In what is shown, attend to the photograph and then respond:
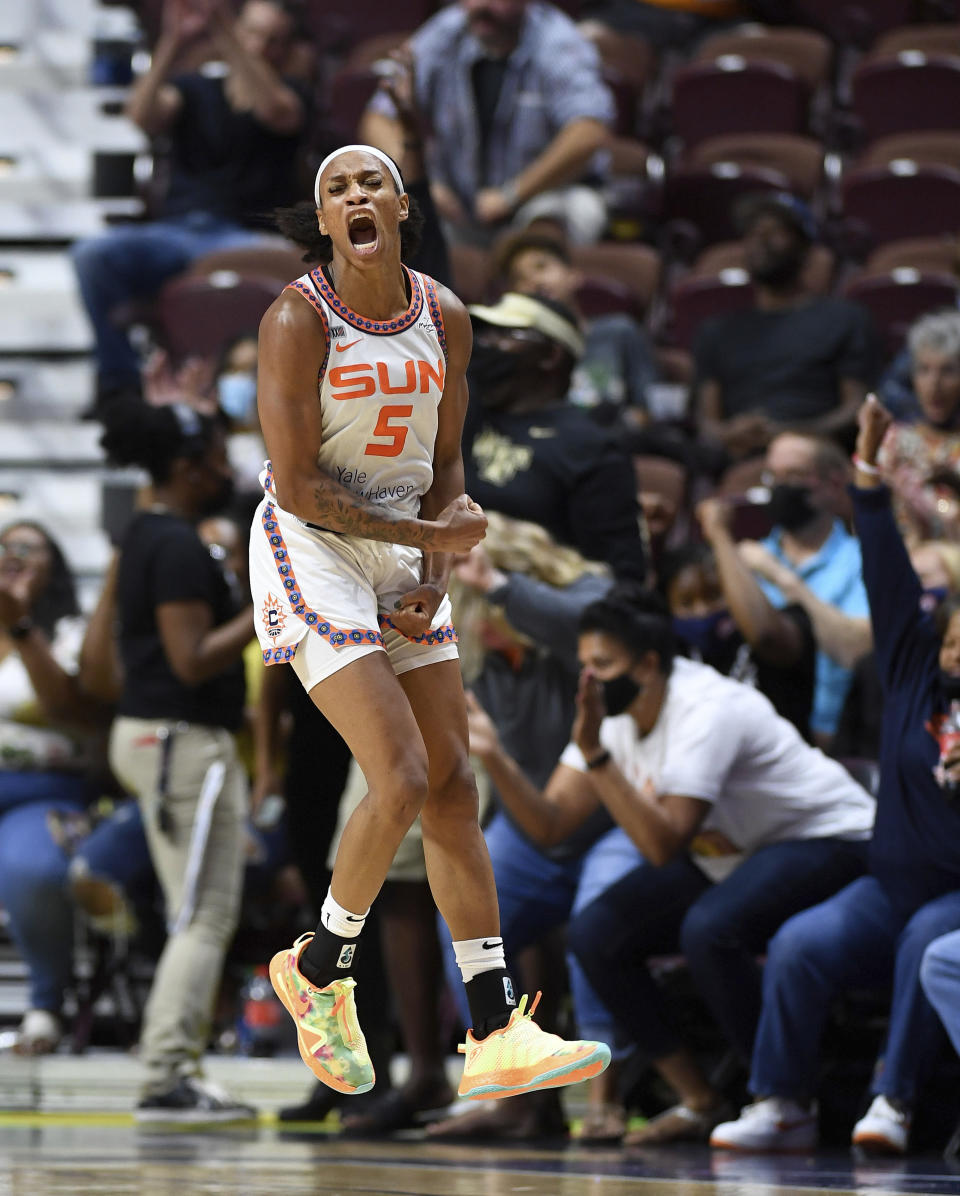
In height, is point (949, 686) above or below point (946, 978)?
above

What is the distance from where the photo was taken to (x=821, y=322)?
6695 millimetres

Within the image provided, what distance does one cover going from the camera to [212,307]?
736cm

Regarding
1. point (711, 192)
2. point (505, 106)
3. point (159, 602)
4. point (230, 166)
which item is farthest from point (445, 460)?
point (711, 192)

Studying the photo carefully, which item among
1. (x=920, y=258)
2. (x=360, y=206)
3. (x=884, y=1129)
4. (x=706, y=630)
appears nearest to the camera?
(x=360, y=206)

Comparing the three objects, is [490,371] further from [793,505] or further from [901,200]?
[901,200]

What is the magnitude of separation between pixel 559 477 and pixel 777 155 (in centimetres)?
444

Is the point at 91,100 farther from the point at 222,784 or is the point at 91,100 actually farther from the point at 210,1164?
the point at 210,1164

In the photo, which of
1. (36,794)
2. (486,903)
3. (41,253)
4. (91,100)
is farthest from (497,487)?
(91,100)

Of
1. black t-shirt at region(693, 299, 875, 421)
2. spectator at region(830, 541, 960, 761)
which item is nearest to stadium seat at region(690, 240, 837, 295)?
black t-shirt at region(693, 299, 875, 421)

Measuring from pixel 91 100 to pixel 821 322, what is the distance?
4.31 metres

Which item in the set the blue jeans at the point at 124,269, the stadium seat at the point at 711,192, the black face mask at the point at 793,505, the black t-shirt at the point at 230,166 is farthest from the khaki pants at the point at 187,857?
the stadium seat at the point at 711,192

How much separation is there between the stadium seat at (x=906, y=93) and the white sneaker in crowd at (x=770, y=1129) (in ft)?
18.8

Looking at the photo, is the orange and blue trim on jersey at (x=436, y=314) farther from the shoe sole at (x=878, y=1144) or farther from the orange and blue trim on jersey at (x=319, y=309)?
the shoe sole at (x=878, y=1144)

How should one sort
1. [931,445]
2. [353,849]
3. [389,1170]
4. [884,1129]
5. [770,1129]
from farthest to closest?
[931,445] → [770,1129] → [884,1129] → [389,1170] → [353,849]
